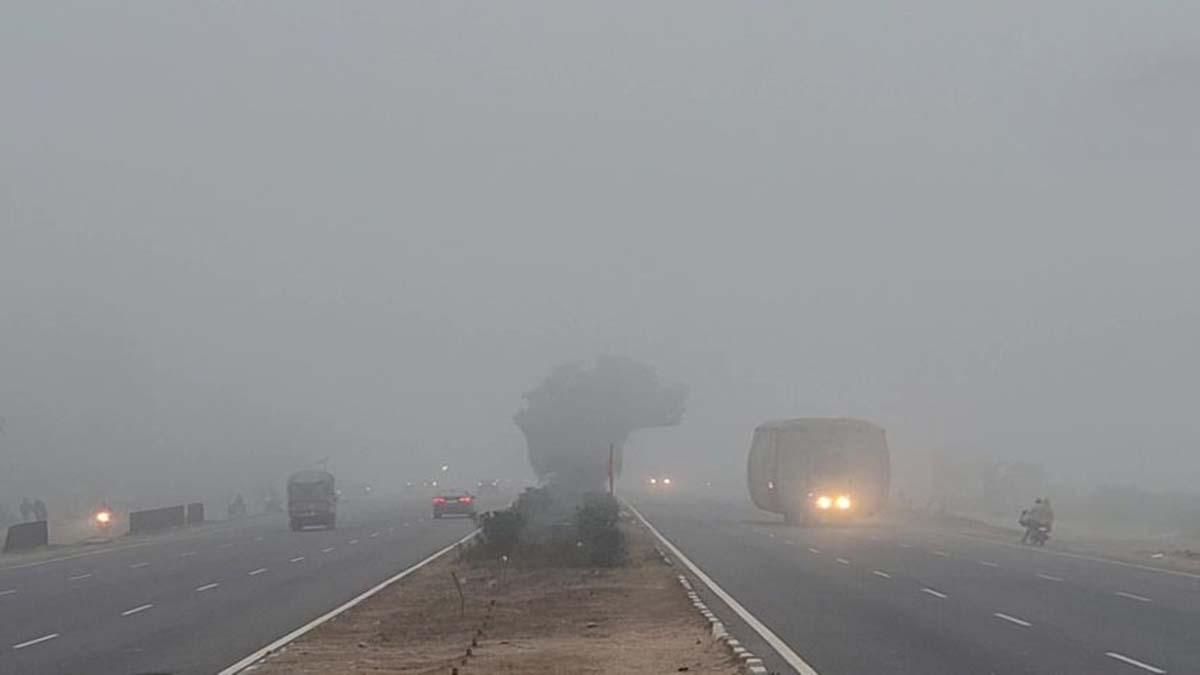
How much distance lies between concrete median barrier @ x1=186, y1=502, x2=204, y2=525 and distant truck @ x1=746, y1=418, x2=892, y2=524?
1299 inches

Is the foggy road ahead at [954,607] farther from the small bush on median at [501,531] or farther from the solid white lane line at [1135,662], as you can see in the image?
the small bush on median at [501,531]

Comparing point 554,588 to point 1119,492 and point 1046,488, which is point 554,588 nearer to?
point 1119,492

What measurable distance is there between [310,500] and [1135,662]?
5931 cm

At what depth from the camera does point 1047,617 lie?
2652cm

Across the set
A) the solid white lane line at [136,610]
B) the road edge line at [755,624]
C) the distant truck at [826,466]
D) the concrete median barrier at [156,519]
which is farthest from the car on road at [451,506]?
the solid white lane line at [136,610]

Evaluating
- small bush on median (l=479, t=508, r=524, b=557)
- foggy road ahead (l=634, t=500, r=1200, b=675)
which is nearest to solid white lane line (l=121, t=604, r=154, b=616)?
foggy road ahead (l=634, t=500, r=1200, b=675)

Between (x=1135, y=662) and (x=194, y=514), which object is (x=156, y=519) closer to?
(x=194, y=514)

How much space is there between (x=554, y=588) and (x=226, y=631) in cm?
1056

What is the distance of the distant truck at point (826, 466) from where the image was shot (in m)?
62.9

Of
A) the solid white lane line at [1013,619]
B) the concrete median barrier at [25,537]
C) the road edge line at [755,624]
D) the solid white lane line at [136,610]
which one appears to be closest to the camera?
the road edge line at [755,624]

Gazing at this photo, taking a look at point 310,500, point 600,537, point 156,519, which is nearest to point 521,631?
point 600,537

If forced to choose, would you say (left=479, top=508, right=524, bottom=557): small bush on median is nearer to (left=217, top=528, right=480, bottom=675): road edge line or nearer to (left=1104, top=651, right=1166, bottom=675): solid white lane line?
(left=217, top=528, right=480, bottom=675): road edge line

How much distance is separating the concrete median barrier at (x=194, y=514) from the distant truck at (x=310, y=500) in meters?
10.9

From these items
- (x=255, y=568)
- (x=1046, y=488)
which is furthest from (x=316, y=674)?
(x=1046, y=488)
